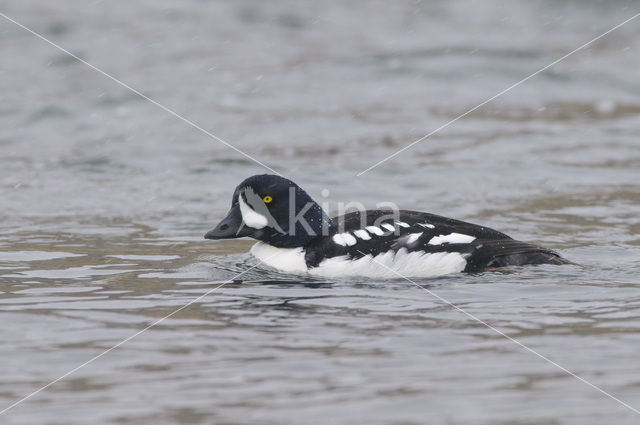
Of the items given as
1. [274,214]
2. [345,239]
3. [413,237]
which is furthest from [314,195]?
[413,237]

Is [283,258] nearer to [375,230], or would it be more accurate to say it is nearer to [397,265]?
[375,230]

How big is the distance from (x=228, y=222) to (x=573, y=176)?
7.07 meters

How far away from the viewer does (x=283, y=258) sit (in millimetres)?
9289

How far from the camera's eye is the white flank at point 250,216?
9289 millimetres

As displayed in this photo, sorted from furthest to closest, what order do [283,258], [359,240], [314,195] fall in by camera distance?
[314,195], [283,258], [359,240]

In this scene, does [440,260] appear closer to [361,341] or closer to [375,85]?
[361,341]

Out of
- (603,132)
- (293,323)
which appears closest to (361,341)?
(293,323)

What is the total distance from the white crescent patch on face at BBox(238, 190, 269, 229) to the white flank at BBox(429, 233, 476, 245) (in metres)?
1.46

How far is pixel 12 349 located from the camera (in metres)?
7.12

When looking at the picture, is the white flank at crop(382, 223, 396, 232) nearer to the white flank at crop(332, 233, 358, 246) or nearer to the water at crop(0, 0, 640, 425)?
the white flank at crop(332, 233, 358, 246)

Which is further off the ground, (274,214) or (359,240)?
(274,214)

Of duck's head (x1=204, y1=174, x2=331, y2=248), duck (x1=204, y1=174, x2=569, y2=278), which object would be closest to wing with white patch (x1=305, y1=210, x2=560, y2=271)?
duck (x1=204, y1=174, x2=569, y2=278)

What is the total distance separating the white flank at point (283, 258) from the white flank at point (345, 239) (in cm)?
36

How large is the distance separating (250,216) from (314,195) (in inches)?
201
